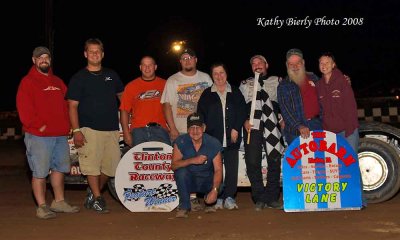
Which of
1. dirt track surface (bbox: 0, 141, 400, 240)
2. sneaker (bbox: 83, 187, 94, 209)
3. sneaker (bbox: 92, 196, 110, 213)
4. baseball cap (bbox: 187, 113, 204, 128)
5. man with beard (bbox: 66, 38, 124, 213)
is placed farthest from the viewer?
sneaker (bbox: 83, 187, 94, 209)

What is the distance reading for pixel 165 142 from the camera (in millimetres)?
7520

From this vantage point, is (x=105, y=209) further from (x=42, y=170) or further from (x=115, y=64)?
(x=115, y=64)

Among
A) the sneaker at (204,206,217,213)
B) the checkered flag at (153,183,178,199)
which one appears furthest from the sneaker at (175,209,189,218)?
the checkered flag at (153,183,178,199)

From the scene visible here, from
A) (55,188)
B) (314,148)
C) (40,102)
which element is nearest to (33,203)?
(55,188)

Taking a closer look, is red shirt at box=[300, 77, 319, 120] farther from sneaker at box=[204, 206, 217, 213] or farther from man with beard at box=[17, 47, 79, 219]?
man with beard at box=[17, 47, 79, 219]

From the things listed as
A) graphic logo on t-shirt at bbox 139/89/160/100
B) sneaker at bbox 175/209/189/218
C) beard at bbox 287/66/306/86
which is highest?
beard at bbox 287/66/306/86

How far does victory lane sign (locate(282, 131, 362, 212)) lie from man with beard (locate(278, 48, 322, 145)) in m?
0.16

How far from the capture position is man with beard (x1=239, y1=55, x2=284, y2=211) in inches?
282

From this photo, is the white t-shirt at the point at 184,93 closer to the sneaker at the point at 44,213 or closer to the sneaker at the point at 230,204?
the sneaker at the point at 230,204

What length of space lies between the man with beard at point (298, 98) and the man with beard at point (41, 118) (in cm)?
249

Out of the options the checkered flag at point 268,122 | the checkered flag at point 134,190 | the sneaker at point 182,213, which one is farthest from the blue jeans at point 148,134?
the checkered flag at point 268,122

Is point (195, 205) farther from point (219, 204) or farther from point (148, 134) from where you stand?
point (148, 134)

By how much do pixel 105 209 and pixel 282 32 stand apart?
39.3 meters

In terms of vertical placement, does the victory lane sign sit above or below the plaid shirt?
below
